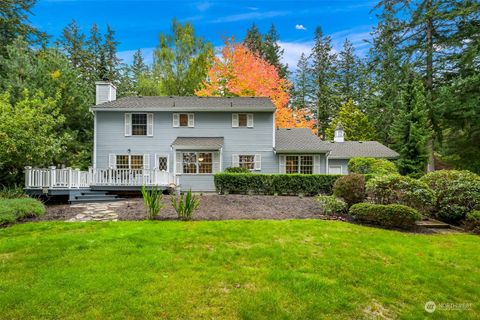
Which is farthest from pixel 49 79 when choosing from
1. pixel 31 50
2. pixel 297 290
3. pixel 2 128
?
pixel 297 290

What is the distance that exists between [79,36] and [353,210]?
117ft

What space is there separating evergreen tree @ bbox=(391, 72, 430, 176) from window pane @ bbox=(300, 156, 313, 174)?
5.93 meters

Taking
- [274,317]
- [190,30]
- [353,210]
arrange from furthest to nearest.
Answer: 1. [190,30]
2. [353,210]
3. [274,317]

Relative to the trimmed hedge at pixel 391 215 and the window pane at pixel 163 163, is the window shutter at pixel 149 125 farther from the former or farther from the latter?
the trimmed hedge at pixel 391 215

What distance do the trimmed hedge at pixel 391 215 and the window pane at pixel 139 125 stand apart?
13712 mm

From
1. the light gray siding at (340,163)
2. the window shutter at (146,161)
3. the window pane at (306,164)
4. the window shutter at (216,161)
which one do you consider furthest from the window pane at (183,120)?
the light gray siding at (340,163)

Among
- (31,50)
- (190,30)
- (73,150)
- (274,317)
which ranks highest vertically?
(190,30)

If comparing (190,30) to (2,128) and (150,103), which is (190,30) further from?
(2,128)

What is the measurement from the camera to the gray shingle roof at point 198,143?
53.4 ft

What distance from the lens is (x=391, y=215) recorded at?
7.59 m

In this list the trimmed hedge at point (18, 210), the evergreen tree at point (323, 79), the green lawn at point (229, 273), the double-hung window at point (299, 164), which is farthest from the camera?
the evergreen tree at point (323, 79)

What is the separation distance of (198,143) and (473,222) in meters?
12.8

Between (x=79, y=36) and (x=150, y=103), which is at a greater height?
(x=79, y=36)

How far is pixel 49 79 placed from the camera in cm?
1655
